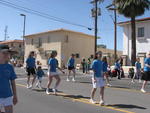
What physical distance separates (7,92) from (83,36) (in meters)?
36.5

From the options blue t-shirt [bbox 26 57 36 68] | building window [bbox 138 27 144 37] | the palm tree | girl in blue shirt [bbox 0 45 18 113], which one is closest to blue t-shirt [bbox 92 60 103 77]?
girl in blue shirt [bbox 0 45 18 113]

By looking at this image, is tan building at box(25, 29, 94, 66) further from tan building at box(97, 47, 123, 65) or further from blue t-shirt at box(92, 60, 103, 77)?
blue t-shirt at box(92, 60, 103, 77)

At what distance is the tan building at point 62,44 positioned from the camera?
121ft

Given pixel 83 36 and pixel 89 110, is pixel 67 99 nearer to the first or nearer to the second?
pixel 89 110

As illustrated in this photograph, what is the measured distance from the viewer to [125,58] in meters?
29.6

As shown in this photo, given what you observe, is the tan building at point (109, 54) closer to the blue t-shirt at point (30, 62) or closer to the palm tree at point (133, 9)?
the palm tree at point (133, 9)

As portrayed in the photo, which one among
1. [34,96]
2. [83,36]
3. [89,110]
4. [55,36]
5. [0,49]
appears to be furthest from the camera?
[83,36]

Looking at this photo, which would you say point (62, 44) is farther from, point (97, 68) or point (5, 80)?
point (5, 80)

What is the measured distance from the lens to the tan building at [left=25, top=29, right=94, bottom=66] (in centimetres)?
3691

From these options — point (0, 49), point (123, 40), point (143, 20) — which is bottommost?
point (0, 49)

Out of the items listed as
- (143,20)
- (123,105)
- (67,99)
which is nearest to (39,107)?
(67,99)

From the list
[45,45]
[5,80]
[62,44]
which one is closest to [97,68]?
[5,80]

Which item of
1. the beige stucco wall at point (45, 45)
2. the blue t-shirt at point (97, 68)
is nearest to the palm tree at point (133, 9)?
the beige stucco wall at point (45, 45)

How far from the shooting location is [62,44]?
36.7m
